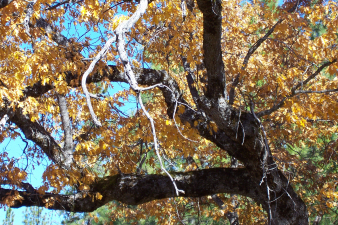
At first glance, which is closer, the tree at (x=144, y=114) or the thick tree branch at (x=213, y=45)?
the thick tree branch at (x=213, y=45)

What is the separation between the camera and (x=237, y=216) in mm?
6703

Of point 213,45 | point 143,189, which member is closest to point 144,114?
point 143,189

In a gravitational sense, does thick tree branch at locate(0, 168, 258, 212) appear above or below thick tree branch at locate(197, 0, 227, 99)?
below

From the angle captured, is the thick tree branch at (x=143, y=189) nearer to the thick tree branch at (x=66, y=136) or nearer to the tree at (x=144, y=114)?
the tree at (x=144, y=114)

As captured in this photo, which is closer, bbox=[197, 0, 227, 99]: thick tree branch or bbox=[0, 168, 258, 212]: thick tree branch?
bbox=[197, 0, 227, 99]: thick tree branch

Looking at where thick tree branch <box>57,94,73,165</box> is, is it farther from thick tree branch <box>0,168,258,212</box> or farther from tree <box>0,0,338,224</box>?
thick tree branch <box>0,168,258,212</box>

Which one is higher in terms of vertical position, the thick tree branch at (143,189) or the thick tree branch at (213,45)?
the thick tree branch at (213,45)

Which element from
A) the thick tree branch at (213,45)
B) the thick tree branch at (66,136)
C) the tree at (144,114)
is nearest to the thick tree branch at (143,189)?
the tree at (144,114)

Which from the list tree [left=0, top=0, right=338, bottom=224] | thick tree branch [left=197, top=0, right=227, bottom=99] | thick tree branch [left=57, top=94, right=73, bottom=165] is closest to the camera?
thick tree branch [left=197, top=0, right=227, bottom=99]

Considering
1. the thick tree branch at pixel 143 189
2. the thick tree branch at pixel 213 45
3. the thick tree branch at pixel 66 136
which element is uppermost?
the thick tree branch at pixel 213 45

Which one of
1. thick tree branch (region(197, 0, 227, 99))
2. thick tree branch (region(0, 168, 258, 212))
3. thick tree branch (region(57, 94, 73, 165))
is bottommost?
thick tree branch (region(0, 168, 258, 212))

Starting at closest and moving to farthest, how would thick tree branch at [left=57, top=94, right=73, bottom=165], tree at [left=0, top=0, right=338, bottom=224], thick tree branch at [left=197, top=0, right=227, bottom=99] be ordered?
thick tree branch at [left=197, top=0, right=227, bottom=99], tree at [left=0, top=0, right=338, bottom=224], thick tree branch at [left=57, top=94, right=73, bottom=165]

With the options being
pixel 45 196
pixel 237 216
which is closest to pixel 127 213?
pixel 237 216

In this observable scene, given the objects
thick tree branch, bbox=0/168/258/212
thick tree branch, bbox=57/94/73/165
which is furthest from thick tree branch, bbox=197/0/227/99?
thick tree branch, bbox=57/94/73/165
